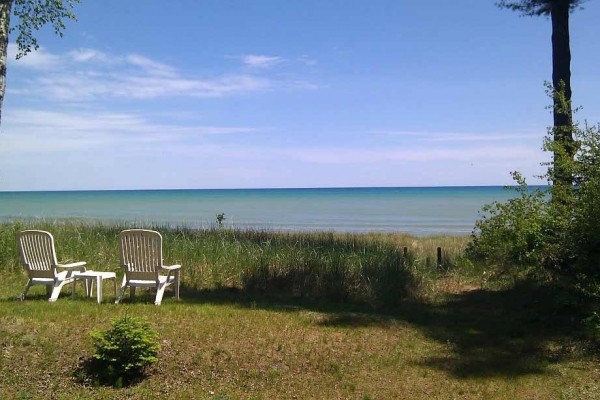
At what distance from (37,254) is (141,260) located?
1637 millimetres

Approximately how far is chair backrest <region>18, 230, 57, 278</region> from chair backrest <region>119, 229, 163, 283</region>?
1093 millimetres

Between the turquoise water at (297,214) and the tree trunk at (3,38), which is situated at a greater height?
the tree trunk at (3,38)

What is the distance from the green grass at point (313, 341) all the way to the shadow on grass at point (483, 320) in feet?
0.09

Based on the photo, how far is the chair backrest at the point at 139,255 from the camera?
27.9ft

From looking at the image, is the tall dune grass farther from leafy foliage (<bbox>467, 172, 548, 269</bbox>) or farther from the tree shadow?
leafy foliage (<bbox>467, 172, 548, 269</bbox>)

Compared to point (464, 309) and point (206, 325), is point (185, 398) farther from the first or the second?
point (464, 309)

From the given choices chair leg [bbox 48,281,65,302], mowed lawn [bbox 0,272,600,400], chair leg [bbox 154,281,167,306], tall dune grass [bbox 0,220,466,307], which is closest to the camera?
mowed lawn [bbox 0,272,600,400]

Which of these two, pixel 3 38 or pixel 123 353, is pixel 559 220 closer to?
pixel 123 353

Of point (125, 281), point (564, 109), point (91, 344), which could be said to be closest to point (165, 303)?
point (125, 281)

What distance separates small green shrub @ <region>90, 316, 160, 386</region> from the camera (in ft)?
19.1

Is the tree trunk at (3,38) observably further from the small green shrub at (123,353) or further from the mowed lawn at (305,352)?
the small green shrub at (123,353)

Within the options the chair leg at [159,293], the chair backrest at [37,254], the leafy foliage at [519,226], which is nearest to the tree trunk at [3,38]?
the chair backrest at [37,254]

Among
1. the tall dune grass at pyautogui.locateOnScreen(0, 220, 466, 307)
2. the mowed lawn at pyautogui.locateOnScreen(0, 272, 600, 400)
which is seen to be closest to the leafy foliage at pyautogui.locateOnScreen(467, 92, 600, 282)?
the mowed lawn at pyautogui.locateOnScreen(0, 272, 600, 400)

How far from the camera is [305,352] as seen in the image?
6.63 m
